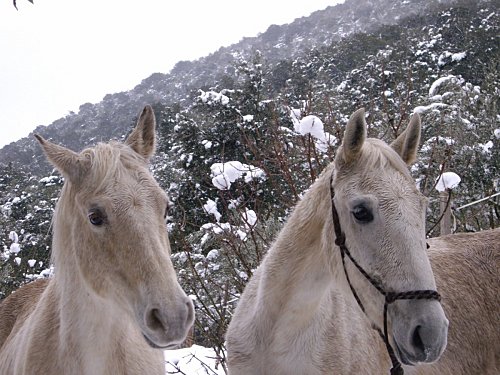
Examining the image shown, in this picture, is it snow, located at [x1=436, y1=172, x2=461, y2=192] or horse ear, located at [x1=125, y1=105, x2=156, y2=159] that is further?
snow, located at [x1=436, y1=172, x2=461, y2=192]

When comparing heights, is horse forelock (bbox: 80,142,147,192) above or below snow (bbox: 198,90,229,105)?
above

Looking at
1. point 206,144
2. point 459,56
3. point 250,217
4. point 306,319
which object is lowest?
point 459,56

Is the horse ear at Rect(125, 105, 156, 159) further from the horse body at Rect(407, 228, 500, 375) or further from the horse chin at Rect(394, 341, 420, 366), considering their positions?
the horse body at Rect(407, 228, 500, 375)

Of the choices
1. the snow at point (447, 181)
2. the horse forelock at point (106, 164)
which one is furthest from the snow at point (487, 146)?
the horse forelock at point (106, 164)

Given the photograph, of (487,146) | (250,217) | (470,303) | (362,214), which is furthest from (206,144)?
(362,214)

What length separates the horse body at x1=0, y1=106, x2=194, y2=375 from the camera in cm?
219

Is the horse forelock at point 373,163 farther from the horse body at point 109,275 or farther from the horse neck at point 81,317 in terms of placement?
the horse neck at point 81,317

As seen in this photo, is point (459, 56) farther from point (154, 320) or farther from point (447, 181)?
point (154, 320)

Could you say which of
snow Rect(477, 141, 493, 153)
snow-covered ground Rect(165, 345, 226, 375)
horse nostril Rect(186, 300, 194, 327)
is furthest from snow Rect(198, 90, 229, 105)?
horse nostril Rect(186, 300, 194, 327)

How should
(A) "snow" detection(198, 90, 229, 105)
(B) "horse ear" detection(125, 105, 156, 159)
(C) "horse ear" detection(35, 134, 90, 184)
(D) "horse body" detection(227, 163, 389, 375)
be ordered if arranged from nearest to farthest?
1. (C) "horse ear" detection(35, 134, 90, 184)
2. (D) "horse body" detection(227, 163, 389, 375)
3. (B) "horse ear" detection(125, 105, 156, 159)
4. (A) "snow" detection(198, 90, 229, 105)

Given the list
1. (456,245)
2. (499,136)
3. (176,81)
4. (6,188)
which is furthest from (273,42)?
(456,245)

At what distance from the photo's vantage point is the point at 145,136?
304 centimetres

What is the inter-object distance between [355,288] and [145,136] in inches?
64.8

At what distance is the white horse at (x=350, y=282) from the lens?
203cm
